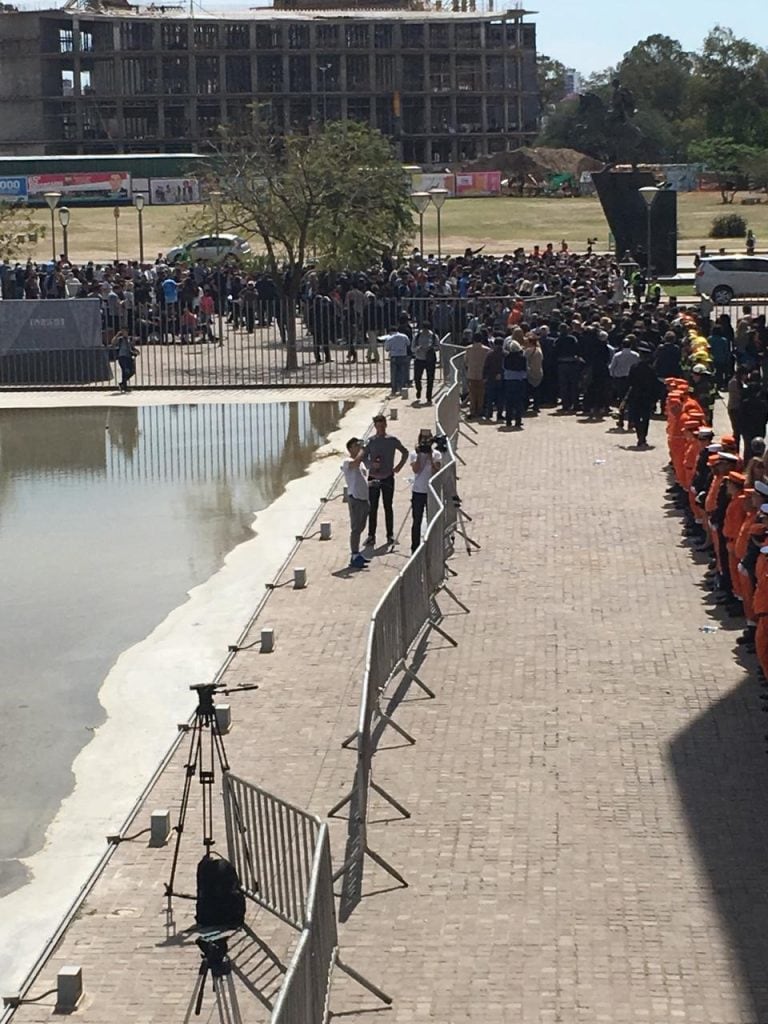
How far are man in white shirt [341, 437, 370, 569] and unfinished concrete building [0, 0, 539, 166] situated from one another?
108855mm

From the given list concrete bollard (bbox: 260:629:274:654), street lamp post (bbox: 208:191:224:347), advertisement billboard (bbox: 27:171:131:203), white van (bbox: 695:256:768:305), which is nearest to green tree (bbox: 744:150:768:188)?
advertisement billboard (bbox: 27:171:131:203)

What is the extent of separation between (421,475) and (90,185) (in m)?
70.3

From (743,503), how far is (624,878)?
552cm

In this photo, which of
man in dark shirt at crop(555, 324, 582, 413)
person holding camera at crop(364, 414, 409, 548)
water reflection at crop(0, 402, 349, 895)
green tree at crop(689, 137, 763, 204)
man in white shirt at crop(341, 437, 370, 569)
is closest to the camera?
water reflection at crop(0, 402, 349, 895)

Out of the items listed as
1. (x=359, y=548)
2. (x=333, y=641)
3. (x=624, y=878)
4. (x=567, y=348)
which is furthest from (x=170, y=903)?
(x=567, y=348)

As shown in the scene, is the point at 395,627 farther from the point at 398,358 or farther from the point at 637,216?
the point at 637,216

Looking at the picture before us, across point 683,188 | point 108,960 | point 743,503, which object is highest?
point 683,188

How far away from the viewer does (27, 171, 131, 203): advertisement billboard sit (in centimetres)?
8631

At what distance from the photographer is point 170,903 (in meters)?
10.6

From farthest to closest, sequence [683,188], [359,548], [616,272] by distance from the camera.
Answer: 1. [683,188]
2. [616,272]
3. [359,548]

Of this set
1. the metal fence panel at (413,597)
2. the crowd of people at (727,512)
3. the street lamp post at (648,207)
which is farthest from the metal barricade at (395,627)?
the street lamp post at (648,207)

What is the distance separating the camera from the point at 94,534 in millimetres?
22297

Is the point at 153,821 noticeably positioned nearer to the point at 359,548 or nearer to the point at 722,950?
the point at 722,950

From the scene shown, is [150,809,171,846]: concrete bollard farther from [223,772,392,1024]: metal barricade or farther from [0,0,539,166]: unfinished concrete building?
[0,0,539,166]: unfinished concrete building
